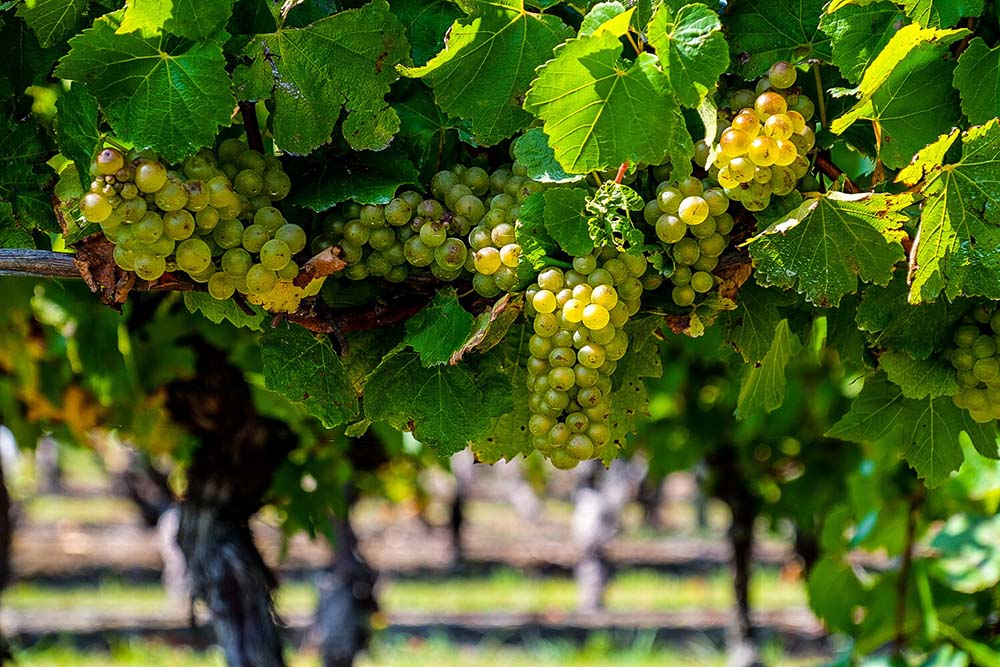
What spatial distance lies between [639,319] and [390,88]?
39 cm

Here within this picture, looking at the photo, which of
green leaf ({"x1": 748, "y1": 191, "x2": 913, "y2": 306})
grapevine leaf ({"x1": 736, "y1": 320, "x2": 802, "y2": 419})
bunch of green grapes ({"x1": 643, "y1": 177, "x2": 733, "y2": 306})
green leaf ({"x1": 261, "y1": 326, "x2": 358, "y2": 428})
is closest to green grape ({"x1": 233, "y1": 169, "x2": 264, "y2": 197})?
green leaf ({"x1": 261, "y1": 326, "x2": 358, "y2": 428})

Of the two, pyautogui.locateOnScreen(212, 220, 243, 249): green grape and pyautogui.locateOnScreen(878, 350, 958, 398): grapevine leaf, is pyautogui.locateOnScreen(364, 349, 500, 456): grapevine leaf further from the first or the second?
pyautogui.locateOnScreen(878, 350, 958, 398): grapevine leaf

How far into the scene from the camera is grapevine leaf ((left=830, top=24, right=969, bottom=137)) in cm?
104

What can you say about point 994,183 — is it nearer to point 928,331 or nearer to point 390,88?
point 928,331

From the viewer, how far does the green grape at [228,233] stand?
114 centimetres

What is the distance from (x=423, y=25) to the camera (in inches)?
50.8

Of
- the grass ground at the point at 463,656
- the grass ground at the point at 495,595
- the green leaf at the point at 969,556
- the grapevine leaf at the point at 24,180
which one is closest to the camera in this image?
the grapevine leaf at the point at 24,180

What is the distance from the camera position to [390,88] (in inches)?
48.7

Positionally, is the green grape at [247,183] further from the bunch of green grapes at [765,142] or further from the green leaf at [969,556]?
the green leaf at [969,556]

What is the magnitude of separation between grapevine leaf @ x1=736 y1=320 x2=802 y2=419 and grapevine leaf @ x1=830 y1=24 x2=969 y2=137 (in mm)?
342

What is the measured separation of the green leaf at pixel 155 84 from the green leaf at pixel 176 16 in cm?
1

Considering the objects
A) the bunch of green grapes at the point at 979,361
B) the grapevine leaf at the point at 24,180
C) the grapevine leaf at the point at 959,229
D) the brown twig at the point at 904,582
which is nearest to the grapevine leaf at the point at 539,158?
the grapevine leaf at the point at 959,229

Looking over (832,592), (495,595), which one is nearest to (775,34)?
(832,592)

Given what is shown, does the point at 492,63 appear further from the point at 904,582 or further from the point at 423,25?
the point at 904,582
